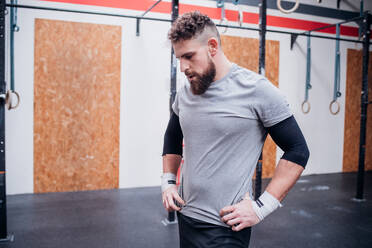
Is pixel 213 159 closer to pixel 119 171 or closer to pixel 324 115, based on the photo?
pixel 119 171

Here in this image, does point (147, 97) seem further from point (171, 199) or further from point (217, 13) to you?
point (171, 199)

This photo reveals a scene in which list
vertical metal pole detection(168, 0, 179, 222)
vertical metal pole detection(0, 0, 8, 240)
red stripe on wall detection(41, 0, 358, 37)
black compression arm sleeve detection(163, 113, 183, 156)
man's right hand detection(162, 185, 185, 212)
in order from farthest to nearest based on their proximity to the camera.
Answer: red stripe on wall detection(41, 0, 358, 37) < vertical metal pole detection(168, 0, 179, 222) < vertical metal pole detection(0, 0, 8, 240) < black compression arm sleeve detection(163, 113, 183, 156) < man's right hand detection(162, 185, 185, 212)

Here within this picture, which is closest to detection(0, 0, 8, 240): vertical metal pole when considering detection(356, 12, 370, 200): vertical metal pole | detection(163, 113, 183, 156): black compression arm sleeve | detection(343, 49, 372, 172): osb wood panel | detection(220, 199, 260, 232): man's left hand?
detection(163, 113, 183, 156): black compression arm sleeve

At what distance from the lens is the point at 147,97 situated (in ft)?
14.3

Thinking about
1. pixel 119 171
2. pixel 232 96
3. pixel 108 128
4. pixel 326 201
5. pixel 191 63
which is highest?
pixel 191 63

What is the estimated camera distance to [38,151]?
3.89 metres

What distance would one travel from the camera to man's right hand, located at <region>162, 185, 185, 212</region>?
3.57 ft

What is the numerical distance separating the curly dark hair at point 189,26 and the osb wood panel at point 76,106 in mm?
3333

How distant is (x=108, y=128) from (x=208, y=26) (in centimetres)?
342

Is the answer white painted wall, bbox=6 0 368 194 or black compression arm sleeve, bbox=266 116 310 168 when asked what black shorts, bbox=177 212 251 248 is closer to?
black compression arm sleeve, bbox=266 116 310 168

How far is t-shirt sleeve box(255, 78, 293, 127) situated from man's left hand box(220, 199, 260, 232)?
27 cm

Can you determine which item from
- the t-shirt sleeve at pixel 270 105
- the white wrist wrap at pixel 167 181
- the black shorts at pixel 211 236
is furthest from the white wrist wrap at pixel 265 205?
the white wrist wrap at pixel 167 181

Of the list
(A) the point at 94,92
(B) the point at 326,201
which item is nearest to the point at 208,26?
(A) the point at 94,92

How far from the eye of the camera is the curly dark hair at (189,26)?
0.97 metres
